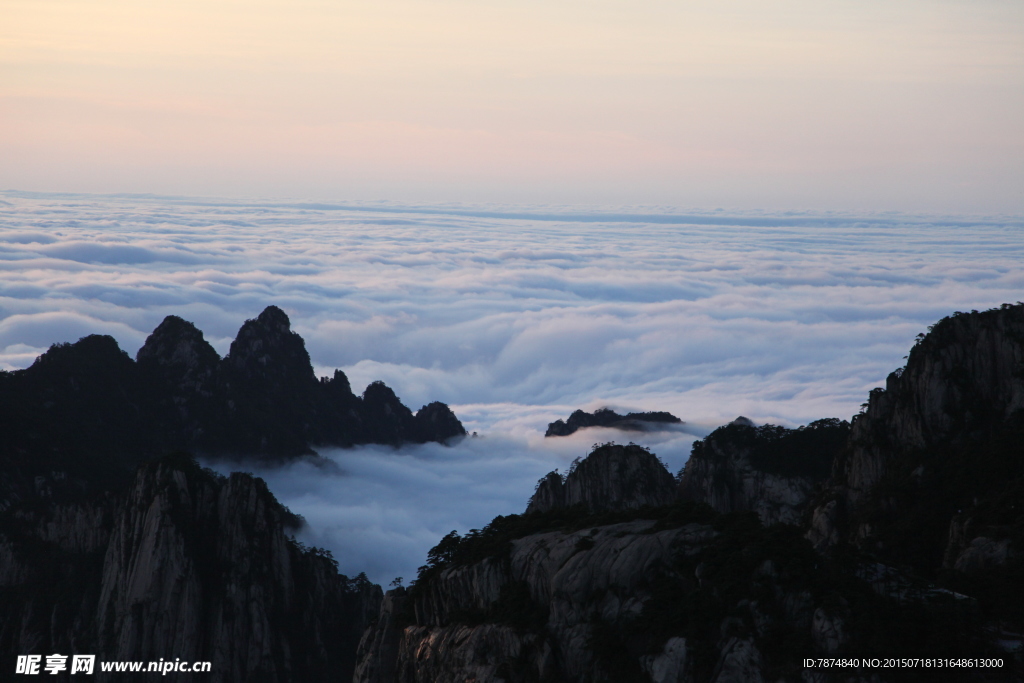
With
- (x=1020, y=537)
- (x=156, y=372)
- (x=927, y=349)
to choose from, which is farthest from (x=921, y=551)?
(x=156, y=372)

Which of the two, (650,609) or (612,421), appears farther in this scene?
(612,421)

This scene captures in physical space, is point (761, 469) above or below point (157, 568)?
above

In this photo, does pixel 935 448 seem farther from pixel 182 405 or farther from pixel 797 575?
pixel 182 405

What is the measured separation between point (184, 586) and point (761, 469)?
45.7 meters

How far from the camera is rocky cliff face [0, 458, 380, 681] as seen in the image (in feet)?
291

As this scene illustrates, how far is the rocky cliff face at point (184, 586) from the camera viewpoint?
8875cm

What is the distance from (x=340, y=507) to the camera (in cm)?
14075

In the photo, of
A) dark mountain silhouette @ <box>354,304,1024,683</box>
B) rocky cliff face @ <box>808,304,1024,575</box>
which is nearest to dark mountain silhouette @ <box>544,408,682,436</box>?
rocky cliff face @ <box>808,304,1024,575</box>

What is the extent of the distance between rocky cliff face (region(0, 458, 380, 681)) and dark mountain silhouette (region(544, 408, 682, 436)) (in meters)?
65.6

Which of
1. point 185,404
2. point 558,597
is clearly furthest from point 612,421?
point 558,597

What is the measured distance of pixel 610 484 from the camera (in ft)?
292

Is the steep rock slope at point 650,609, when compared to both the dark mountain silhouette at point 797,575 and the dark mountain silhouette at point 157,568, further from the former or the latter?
the dark mountain silhouette at point 157,568

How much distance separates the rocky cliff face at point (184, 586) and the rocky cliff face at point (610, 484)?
69.8 ft

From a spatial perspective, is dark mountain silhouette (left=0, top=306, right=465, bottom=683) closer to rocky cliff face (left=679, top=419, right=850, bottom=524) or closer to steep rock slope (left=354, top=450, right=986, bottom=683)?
rocky cliff face (left=679, top=419, right=850, bottom=524)
